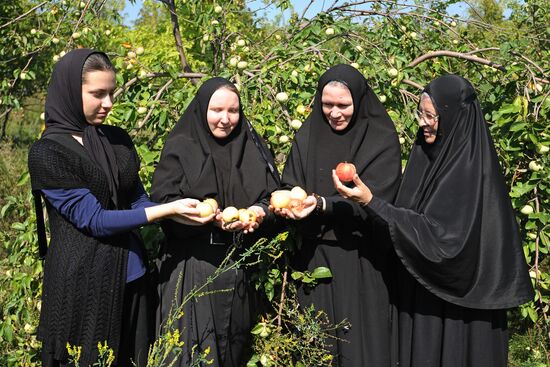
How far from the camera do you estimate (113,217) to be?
226 centimetres

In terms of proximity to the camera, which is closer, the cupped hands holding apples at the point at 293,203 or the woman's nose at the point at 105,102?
the woman's nose at the point at 105,102

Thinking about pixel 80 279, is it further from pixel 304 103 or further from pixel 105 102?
pixel 304 103

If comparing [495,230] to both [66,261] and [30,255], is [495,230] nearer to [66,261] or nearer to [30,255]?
[66,261]

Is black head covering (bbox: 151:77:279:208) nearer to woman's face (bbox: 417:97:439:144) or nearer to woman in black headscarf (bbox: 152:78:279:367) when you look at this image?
woman in black headscarf (bbox: 152:78:279:367)

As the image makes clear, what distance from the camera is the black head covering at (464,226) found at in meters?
2.38

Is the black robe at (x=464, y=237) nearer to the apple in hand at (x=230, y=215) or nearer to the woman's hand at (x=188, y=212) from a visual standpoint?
the apple in hand at (x=230, y=215)

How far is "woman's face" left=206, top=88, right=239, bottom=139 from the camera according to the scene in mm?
2484

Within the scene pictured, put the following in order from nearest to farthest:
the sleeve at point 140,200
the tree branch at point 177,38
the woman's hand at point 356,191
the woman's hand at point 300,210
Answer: the woman's hand at point 356,191, the woman's hand at point 300,210, the sleeve at point 140,200, the tree branch at point 177,38

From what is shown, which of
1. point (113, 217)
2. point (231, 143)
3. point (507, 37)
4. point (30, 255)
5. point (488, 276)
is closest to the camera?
point (113, 217)

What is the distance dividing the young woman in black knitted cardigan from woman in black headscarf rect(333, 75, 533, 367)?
2.49ft

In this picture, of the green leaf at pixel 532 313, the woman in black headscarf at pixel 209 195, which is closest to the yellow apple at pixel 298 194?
Result: the woman in black headscarf at pixel 209 195

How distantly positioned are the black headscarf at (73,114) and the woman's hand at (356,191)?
79 cm

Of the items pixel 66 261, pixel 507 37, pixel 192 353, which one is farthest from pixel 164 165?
pixel 507 37

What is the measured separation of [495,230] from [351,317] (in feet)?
2.12
